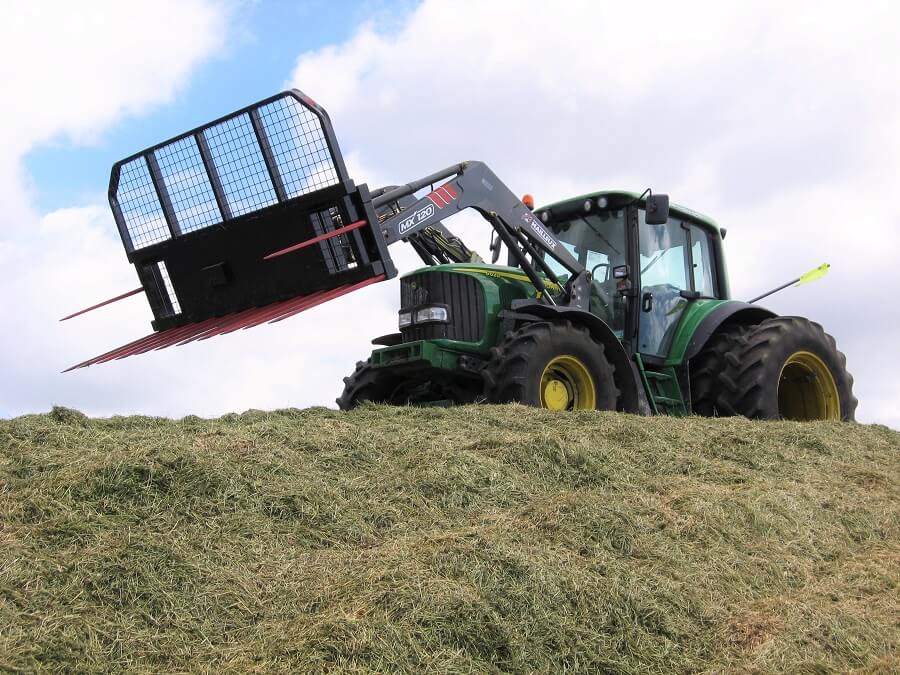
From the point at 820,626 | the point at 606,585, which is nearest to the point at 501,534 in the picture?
the point at 606,585

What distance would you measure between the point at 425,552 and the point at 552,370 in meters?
3.70

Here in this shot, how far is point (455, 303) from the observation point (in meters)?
8.72

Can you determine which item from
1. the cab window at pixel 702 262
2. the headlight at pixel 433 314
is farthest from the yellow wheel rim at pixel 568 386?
the cab window at pixel 702 262

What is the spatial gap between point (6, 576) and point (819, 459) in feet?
17.7

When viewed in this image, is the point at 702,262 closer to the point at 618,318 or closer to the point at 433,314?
the point at 618,318

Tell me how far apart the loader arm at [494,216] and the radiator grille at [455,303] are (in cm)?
48

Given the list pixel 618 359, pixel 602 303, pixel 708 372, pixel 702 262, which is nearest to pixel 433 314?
pixel 618 359

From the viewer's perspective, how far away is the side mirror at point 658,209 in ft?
29.3

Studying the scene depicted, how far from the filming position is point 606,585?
4.65m

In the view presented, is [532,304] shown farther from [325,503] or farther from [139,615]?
[139,615]

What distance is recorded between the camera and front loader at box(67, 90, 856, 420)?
7.91 metres

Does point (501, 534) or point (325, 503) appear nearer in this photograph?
point (501, 534)

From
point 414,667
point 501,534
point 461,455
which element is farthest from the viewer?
point 461,455

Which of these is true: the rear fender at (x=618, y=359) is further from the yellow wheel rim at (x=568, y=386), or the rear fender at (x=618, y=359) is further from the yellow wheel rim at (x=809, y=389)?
the yellow wheel rim at (x=809, y=389)
